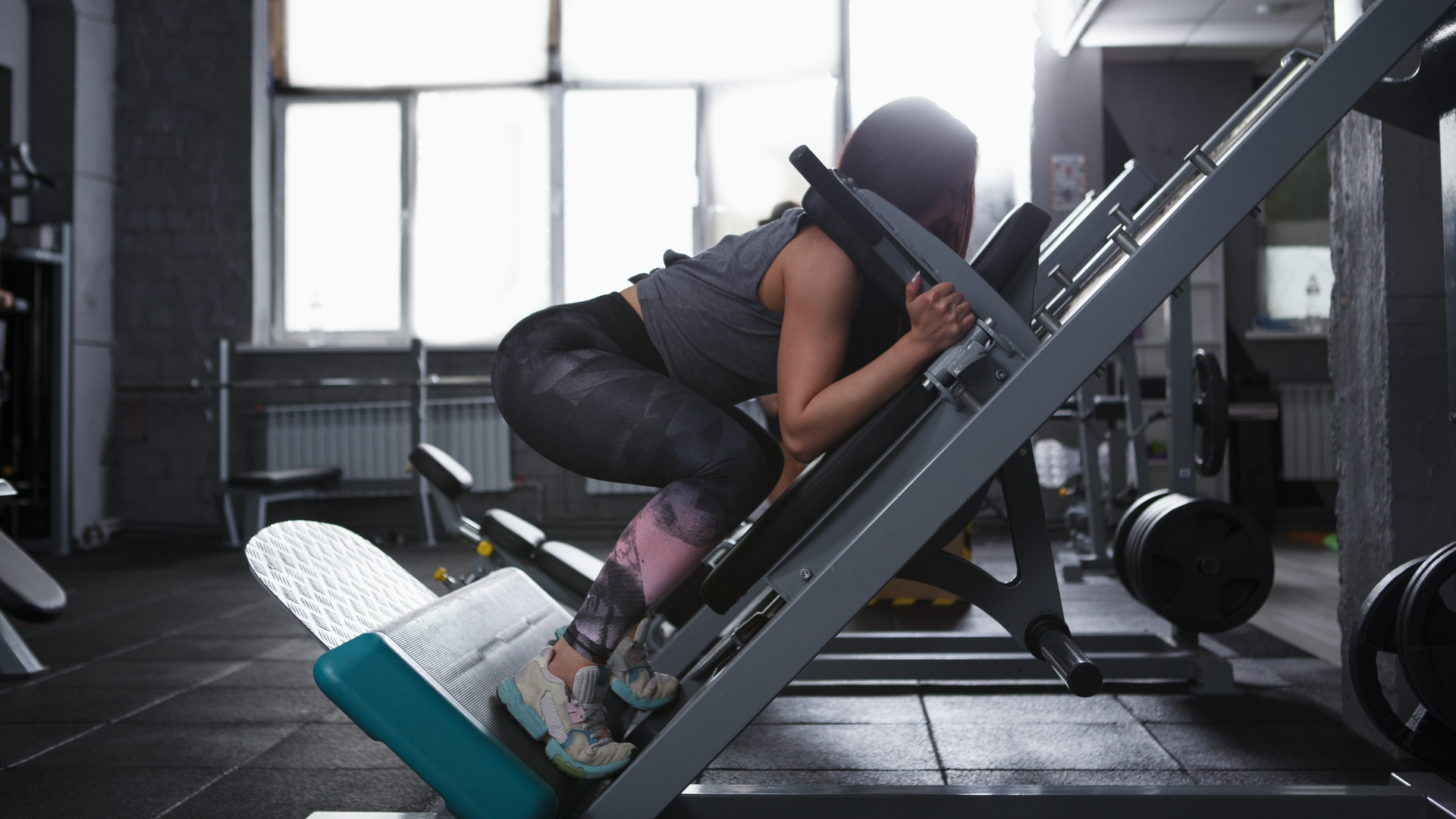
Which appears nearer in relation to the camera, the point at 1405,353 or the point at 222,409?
the point at 1405,353

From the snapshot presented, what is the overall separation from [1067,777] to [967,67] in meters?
4.36

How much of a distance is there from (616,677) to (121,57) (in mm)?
5549

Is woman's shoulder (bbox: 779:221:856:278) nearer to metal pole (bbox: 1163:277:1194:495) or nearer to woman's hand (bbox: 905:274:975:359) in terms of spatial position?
woman's hand (bbox: 905:274:975:359)

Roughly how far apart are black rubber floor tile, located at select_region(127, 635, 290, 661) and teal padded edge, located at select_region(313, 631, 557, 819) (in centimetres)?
167

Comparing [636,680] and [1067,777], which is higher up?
[636,680]

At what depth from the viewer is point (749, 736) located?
5.66 feet

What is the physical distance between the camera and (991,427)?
1013 millimetres

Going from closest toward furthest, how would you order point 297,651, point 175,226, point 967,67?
1. point 297,651
2. point 967,67
3. point 175,226

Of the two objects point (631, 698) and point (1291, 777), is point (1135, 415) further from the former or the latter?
point (631, 698)

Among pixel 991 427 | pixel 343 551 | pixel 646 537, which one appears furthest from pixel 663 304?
pixel 343 551

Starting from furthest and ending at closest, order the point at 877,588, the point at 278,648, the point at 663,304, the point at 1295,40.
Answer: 1. the point at 1295,40
2. the point at 278,648
3. the point at 663,304
4. the point at 877,588

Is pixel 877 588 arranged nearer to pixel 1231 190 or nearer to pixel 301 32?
pixel 1231 190

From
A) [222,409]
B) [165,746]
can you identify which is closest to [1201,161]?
[165,746]

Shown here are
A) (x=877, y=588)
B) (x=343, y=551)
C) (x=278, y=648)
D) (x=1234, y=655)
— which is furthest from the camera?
(x=278, y=648)
